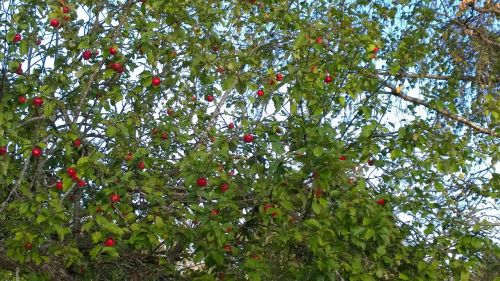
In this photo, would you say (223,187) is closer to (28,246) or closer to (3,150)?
(28,246)

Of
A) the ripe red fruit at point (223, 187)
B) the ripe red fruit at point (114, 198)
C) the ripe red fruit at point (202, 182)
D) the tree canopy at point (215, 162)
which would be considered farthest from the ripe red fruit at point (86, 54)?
the ripe red fruit at point (223, 187)

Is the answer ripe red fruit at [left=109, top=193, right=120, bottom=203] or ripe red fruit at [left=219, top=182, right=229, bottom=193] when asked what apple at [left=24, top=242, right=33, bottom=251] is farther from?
ripe red fruit at [left=219, top=182, right=229, bottom=193]

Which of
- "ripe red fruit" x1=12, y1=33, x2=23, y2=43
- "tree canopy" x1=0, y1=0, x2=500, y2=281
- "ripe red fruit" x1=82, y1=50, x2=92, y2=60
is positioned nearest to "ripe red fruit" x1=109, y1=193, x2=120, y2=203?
"tree canopy" x1=0, y1=0, x2=500, y2=281

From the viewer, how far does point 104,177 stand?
4340mm

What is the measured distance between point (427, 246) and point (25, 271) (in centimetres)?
277

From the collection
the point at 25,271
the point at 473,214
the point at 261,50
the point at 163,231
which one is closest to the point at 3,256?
the point at 25,271

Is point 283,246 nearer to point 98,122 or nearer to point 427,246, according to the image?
point 427,246

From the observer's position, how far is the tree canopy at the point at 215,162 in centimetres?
396

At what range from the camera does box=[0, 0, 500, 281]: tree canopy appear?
396 cm

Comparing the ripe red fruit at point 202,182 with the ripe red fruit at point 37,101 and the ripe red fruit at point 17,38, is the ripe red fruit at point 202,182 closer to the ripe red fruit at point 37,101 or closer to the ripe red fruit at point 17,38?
the ripe red fruit at point 37,101

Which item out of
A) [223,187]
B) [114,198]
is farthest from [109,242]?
[223,187]

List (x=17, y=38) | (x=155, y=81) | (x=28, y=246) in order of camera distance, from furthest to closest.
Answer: (x=155, y=81) → (x=17, y=38) → (x=28, y=246)

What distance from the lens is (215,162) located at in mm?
4148

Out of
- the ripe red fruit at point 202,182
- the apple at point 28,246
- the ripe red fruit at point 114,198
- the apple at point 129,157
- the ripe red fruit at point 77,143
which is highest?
the apple at point 129,157
